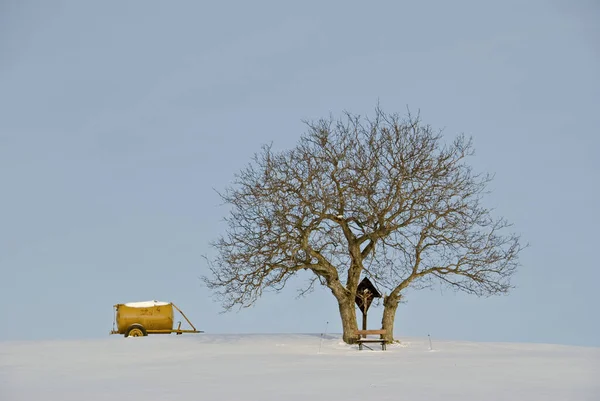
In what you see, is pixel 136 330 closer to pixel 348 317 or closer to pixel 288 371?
pixel 348 317

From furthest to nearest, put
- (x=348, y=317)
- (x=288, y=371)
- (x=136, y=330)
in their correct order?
(x=136, y=330) → (x=348, y=317) → (x=288, y=371)

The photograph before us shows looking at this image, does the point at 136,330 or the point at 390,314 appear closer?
the point at 390,314

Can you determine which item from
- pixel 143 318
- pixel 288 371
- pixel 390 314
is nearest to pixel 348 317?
pixel 390 314

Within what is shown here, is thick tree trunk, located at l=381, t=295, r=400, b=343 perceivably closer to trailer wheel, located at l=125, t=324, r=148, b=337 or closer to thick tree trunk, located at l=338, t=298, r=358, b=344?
thick tree trunk, located at l=338, t=298, r=358, b=344

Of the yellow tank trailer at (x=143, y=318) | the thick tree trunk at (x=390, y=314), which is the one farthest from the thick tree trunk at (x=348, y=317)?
the yellow tank trailer at (x=143, y=318)

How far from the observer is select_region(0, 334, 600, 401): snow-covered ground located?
16500mm

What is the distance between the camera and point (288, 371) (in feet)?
68.5

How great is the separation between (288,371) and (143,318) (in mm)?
15938

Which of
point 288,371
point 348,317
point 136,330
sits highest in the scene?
point 348,317

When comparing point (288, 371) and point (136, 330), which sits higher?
point (136, 330)

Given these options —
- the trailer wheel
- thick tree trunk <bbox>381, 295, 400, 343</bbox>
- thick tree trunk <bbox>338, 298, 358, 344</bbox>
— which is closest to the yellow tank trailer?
the trailer wheel

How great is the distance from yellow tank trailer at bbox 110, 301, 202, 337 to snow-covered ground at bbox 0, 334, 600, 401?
6.72 feet

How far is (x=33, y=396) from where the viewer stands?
1680cm

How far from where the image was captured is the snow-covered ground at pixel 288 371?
54.1ft
